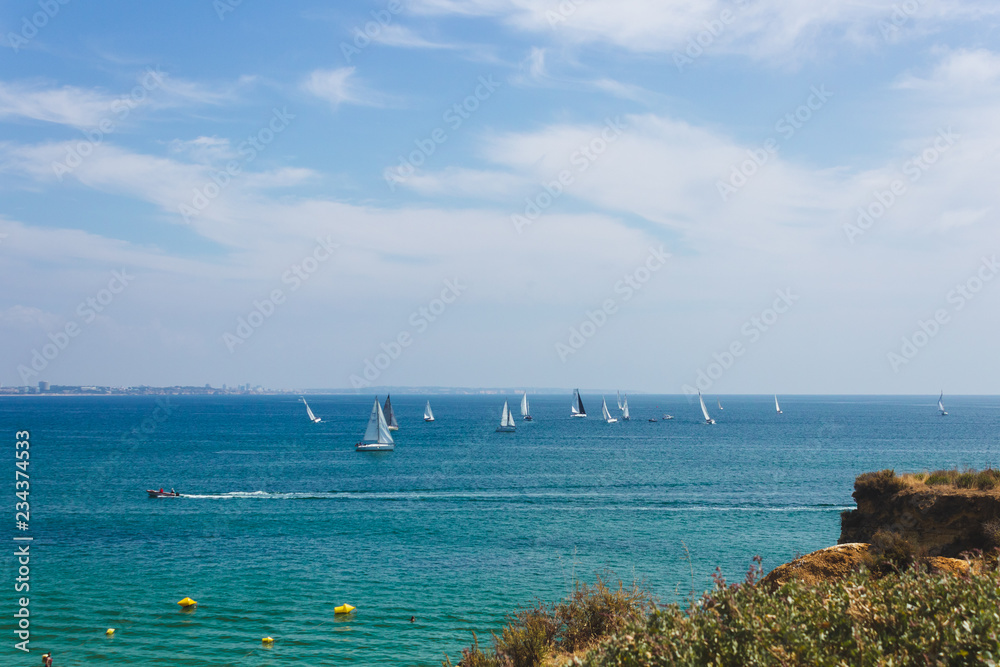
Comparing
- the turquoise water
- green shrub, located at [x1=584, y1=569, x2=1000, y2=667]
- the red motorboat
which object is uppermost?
green shrub, located at [x1=584, y1=569, x2=1000, y2=667]

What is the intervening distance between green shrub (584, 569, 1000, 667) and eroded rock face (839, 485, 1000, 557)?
16.4 m

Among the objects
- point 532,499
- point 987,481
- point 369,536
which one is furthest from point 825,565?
point 532,499

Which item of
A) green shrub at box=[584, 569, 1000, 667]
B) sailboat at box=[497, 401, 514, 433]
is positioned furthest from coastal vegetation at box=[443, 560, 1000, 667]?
sailboat at box=[497, 401, 514, 433]

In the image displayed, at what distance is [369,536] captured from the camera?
1698 inches

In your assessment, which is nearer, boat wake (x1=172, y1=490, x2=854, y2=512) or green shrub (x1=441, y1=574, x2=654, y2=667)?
green shrub (x1=441, y1=574, x2=654, y2=667)

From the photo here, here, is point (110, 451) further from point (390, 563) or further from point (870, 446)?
point (870, 446)

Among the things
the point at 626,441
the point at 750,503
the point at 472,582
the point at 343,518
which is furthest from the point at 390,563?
the point at 626,441

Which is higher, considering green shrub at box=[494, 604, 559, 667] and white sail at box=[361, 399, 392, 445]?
white sail at box=[361, 399, 392, 445]

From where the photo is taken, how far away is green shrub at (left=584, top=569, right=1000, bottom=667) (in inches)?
255

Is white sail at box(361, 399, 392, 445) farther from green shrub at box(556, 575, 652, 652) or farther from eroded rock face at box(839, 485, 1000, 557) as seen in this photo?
green shrub at box(556, 575, 652, 652)

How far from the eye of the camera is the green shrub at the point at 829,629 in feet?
21.2

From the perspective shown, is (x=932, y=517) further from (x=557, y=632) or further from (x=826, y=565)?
(x=557, y=632)

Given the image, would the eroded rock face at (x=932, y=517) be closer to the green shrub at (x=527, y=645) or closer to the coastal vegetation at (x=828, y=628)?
the green shrub at (x=527, y=645)

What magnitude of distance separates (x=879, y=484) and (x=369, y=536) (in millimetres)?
28449
